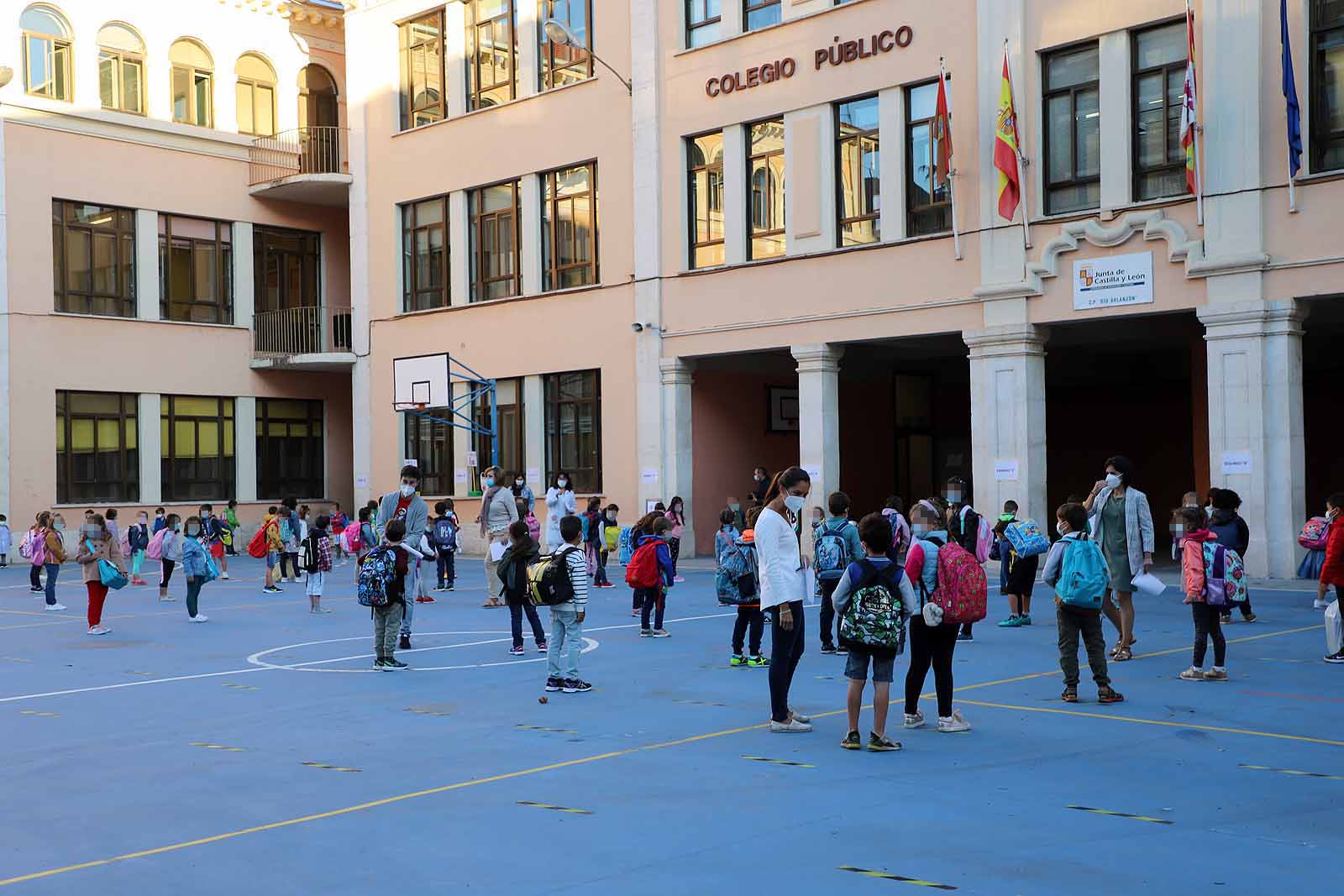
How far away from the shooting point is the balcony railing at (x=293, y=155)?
40938mm

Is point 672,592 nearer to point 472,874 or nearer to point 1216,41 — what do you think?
point 1216,41

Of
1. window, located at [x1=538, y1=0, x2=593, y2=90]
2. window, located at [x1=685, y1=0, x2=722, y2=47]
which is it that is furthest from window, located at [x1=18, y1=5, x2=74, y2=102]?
window, located at [x1=685, y1=0, x2=722, y2=47]

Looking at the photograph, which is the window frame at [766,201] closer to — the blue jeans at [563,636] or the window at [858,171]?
the window at [858,171]

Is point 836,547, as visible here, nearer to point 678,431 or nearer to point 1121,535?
point 1121,535

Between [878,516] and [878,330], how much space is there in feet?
56.7

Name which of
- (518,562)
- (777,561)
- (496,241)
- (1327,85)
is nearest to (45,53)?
(496,241)

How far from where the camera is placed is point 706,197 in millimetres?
30844

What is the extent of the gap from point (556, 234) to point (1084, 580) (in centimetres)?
2433

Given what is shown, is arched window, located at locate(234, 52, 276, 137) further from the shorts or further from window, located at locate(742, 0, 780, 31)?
the shorts

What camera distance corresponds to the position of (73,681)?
14305 mm

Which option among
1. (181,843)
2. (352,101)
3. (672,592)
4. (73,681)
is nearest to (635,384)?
(672,592)

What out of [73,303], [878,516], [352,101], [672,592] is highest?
[352,101]

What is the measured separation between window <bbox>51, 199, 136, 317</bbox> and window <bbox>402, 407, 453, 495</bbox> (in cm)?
857

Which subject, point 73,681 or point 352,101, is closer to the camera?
point 73,681
